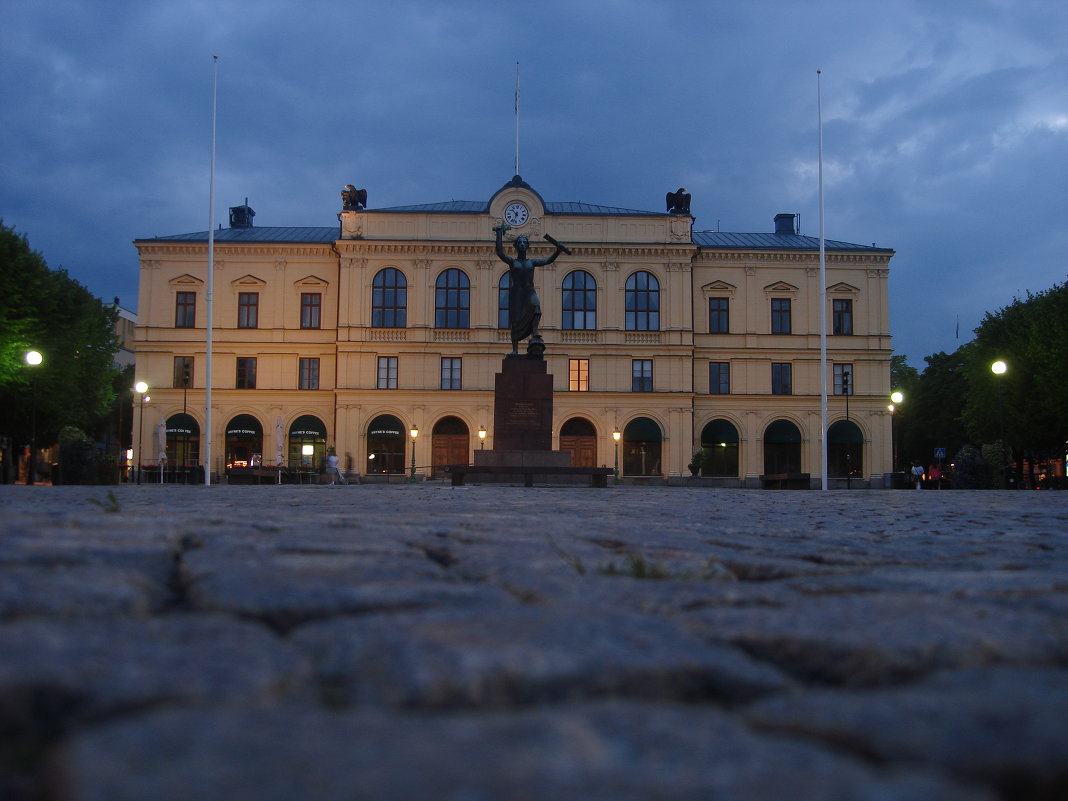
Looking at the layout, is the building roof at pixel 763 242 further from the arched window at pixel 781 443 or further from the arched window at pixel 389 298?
the arched window at pixel 389 298

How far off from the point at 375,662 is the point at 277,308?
43549 mm

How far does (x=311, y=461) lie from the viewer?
4194 cm

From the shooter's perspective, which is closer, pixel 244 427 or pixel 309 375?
pixel 244 427

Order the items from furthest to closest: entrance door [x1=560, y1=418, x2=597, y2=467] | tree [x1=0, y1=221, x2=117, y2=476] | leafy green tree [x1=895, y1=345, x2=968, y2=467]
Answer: leafy green tree [x1=895, y1=345, x2=968, y2=467]
entrance door [x1=560, y1=418, x2=597, y2=467]
tree [x1=0, y1=221, x2=117, y2=476]

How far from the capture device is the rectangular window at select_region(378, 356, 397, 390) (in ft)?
138

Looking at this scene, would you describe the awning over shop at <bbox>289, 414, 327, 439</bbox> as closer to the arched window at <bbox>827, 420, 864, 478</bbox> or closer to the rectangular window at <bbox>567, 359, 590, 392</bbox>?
the rectangular window at <bbox>567, 359, 590, 392</bbox>

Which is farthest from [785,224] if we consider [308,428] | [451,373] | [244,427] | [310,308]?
[244,427]

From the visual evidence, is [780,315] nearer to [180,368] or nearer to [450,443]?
[450,443]

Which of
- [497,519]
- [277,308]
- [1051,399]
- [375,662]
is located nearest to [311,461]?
[277,308]

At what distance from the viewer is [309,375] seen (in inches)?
1678

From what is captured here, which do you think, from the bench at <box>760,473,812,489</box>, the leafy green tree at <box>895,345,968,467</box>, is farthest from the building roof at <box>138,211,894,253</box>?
the bench at <box>760,473,812,489</box>

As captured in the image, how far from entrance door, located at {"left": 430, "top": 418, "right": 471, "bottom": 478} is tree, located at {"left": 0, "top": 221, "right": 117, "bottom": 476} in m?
14.0

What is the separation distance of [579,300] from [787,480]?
19452 mm

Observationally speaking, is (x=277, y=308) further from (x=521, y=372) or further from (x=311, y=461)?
(x=521, y=372)
